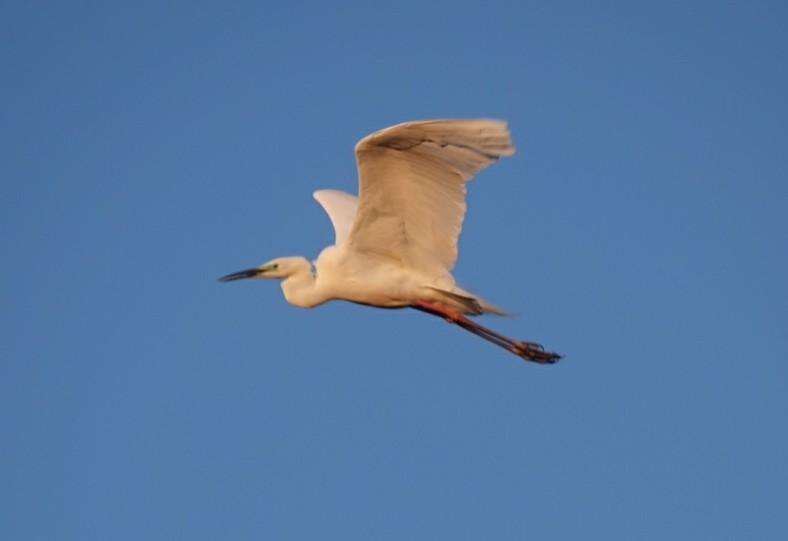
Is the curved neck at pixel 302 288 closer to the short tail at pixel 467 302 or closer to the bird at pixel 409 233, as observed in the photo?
the bird at pixel 409 233

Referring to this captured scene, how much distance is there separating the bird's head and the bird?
0.01 meters

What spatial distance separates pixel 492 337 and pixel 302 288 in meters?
2.32

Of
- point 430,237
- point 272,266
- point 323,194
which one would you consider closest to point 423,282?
point 430,237

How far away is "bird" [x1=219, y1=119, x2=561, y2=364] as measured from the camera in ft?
43.5

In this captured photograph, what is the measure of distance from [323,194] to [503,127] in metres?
5.38

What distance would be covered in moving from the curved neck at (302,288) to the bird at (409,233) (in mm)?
12

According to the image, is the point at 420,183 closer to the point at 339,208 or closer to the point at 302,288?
the point at 302,288

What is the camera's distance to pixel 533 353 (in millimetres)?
16188

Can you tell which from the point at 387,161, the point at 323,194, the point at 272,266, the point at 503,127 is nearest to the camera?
the point at 503,127

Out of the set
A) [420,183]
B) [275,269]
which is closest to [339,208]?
[275,269]

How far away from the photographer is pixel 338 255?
597 inches

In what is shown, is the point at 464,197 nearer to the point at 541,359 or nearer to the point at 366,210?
the point at 366,210

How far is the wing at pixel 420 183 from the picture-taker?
1308 centimetres

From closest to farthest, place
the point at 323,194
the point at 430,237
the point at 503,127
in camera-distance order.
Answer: the point at 503,127
the point at 430,237
the point at 323,194
